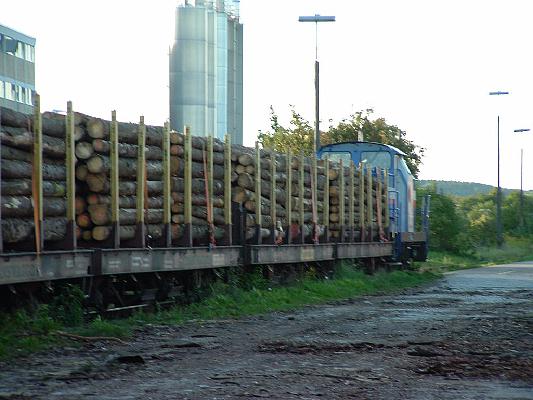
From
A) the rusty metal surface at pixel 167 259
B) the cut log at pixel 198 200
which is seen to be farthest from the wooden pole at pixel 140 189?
the cut log at pixel 198 200

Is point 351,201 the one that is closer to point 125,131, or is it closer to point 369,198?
point 369,198

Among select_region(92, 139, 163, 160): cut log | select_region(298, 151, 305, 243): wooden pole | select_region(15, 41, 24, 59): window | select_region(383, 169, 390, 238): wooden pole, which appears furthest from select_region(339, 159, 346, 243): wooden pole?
select_region(15, 41, 24, 59): window

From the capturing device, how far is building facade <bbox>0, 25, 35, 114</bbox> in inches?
2281

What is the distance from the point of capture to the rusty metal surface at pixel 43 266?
12.3 m

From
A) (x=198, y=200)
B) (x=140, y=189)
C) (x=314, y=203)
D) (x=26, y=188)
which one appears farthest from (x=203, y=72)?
(x=26, y=188)

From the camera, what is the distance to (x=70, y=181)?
14.0 meters

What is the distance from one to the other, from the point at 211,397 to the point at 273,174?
41.3 ft

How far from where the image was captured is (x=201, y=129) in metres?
69.5

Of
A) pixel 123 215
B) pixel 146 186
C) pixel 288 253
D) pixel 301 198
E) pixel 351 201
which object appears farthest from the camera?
pixel 351 201

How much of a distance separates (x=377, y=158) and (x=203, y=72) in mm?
40079

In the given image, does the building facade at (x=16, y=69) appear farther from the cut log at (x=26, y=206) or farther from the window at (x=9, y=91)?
the cut log at (x=26, y=206)

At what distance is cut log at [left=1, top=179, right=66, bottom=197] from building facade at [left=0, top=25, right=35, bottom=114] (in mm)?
43133

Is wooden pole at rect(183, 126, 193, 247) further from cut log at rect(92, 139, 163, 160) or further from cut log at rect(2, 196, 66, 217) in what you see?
cut log at rect(2, 196, 66, 217)

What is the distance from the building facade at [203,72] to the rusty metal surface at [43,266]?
5286cm
